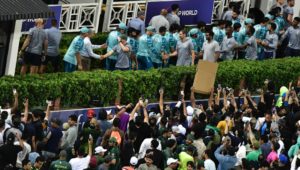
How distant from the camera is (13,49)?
→ 43750 mm

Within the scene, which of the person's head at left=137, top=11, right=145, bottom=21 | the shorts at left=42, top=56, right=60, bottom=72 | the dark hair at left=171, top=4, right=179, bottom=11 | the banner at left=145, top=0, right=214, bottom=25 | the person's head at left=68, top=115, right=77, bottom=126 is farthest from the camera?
the banner at left=145, top=0, right=214, bottom=25

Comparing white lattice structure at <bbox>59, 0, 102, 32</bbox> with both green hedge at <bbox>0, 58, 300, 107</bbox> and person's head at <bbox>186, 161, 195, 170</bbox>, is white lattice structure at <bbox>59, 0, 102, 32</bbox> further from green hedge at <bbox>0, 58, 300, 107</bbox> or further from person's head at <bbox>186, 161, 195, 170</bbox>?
person's head at <bbox>186, 161, 195, 170</bbox>

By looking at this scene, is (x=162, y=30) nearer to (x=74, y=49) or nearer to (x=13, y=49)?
(x=74, y=49)

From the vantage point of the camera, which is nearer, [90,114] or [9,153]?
[9,153]

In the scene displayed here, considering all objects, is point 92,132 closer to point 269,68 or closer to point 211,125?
point 211,125

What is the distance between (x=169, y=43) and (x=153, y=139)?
Answer: 323 inches

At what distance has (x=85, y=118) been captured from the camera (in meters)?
42.5

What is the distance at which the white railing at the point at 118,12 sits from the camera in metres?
49.2

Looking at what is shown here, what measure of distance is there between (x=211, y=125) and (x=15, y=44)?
5.59 meters

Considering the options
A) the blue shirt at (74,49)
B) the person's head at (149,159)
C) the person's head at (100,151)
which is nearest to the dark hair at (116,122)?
the person's head at (100,151)

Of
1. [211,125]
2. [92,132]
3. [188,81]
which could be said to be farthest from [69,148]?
[188,81]

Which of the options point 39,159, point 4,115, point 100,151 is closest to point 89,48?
point 4,115

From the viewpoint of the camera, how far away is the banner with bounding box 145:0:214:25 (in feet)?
163

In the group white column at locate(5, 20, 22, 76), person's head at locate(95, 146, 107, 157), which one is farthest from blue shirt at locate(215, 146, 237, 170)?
white column at locate(5, 20, 22, 76)
